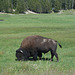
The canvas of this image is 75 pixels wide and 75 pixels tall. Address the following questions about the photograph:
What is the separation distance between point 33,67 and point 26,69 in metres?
0.46

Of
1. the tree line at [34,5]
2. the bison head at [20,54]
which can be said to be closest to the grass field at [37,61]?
the bison head at [20,54]

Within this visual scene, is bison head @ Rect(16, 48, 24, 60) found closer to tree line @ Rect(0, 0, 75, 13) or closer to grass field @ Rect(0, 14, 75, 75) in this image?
grass field @ Rect(0, 14, 75, 75)

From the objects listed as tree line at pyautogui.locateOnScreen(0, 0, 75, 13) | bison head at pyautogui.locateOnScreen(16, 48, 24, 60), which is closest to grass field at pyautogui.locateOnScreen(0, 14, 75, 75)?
bison head at pyautogui.locateOnScreen(16, 48, 24, 60)

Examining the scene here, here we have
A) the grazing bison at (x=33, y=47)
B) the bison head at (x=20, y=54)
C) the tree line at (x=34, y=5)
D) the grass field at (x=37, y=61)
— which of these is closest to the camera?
the grass field at (x=37, y=61)

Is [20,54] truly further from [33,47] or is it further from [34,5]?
[34,5]

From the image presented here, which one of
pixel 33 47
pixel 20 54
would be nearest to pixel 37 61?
pixel 33 47

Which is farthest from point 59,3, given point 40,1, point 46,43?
point 46,43

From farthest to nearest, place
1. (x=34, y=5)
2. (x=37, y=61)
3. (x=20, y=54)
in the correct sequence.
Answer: (x=34, y=5) < (x=37, y=61) < (x=20, y=54)

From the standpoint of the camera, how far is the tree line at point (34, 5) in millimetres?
130425

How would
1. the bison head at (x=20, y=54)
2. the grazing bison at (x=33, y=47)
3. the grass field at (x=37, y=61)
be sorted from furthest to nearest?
the grazing bison at (x=33, y=47) → the bison head at (x=20, y=54) → the grass field at (x=37, y=61)

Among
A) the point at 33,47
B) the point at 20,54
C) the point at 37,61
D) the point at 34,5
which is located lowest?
the point at 34,5

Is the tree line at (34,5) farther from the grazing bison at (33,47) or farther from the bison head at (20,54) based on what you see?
the bison head at (20,54)

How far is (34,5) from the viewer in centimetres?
14925

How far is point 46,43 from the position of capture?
45.3 ft
